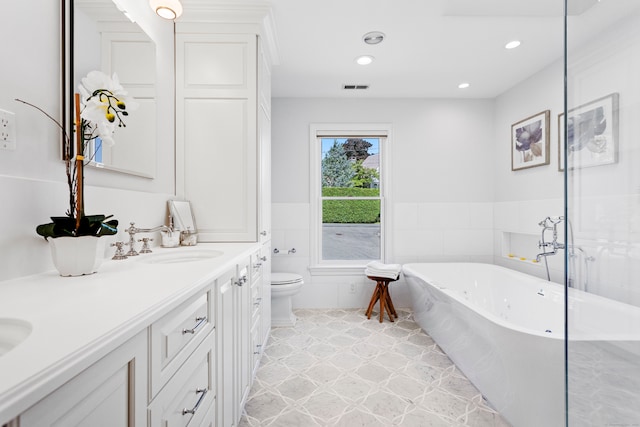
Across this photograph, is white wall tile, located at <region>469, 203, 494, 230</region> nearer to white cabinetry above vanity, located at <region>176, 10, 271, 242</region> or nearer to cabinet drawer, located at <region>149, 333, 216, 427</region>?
white cabinetry above vanity, located at <region>176, 10, 271, 242</region>

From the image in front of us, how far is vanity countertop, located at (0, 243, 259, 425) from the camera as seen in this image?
391mm

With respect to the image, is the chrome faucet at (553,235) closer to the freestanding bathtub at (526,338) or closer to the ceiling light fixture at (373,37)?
the freestanding bathtub at (526,338)

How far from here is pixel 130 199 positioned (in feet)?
5.14

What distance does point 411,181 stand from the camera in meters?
3.54

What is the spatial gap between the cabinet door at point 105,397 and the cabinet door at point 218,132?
1496mm

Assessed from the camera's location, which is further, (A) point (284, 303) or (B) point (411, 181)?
(B) point (411, 181)

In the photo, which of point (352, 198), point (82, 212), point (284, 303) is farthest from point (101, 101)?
point (352, 198)

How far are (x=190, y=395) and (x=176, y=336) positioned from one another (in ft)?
0.83

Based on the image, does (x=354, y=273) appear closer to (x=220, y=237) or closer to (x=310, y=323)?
(x=310, y=323)

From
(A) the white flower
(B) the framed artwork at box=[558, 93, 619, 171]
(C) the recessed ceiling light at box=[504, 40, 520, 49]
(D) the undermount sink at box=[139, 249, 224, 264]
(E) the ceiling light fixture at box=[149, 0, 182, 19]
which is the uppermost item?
(C) the recessed ceiling light at box=[504, 40, 520, 49]

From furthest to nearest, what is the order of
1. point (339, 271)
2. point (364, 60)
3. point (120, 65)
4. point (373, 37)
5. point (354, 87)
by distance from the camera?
1. point (339, 271)
2. point (354, 87)
3. point (364, 60)
4. point (373, 37)
5. point (120, 65)

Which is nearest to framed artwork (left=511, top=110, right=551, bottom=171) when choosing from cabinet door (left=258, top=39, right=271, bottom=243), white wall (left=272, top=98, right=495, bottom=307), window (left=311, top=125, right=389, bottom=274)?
white wall (left=272, top=98, right=495, bottom=307)

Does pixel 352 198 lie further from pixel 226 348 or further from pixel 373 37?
pixel 226 348

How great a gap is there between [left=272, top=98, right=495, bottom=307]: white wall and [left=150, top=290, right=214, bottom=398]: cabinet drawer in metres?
2.44
